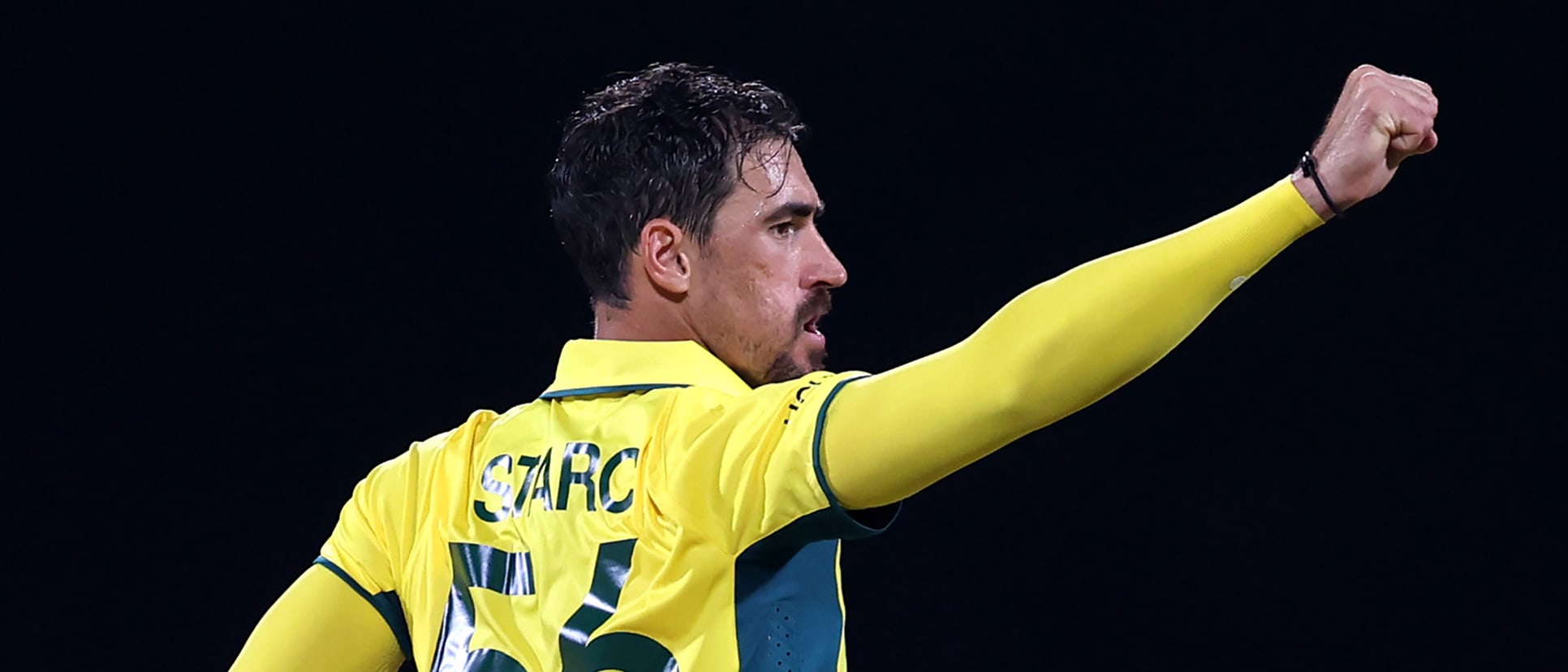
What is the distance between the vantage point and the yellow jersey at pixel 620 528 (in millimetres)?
1322

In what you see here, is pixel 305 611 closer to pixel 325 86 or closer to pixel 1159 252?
pixel 1159 252

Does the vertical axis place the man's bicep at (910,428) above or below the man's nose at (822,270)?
below

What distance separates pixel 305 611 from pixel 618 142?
47cm

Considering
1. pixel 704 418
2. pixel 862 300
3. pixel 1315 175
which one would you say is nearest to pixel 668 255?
pixel 704 418

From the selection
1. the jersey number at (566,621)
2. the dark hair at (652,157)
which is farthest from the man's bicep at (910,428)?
the dark hair at (652,157)

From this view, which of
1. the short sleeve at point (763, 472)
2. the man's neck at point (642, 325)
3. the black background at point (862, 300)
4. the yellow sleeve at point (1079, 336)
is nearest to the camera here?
the yellow sleeve at point (1079, 336)

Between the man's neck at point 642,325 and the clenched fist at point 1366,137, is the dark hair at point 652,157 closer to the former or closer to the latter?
the man's neck at point 642,325

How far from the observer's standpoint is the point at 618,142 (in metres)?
1.58

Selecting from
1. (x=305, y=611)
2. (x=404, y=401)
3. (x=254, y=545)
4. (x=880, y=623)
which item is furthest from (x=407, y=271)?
(x=305, y=611)

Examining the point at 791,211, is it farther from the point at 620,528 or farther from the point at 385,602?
the point at 385,602

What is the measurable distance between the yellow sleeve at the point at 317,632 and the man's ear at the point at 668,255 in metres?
0.38

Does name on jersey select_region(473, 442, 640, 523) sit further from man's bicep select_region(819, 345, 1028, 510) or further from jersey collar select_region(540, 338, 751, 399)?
man's bicep select_region(819, 345, 1028, 510)

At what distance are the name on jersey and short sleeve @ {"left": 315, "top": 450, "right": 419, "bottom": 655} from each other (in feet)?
0.35

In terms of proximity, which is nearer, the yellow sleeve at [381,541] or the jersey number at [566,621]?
the jersey number at [566,621]
